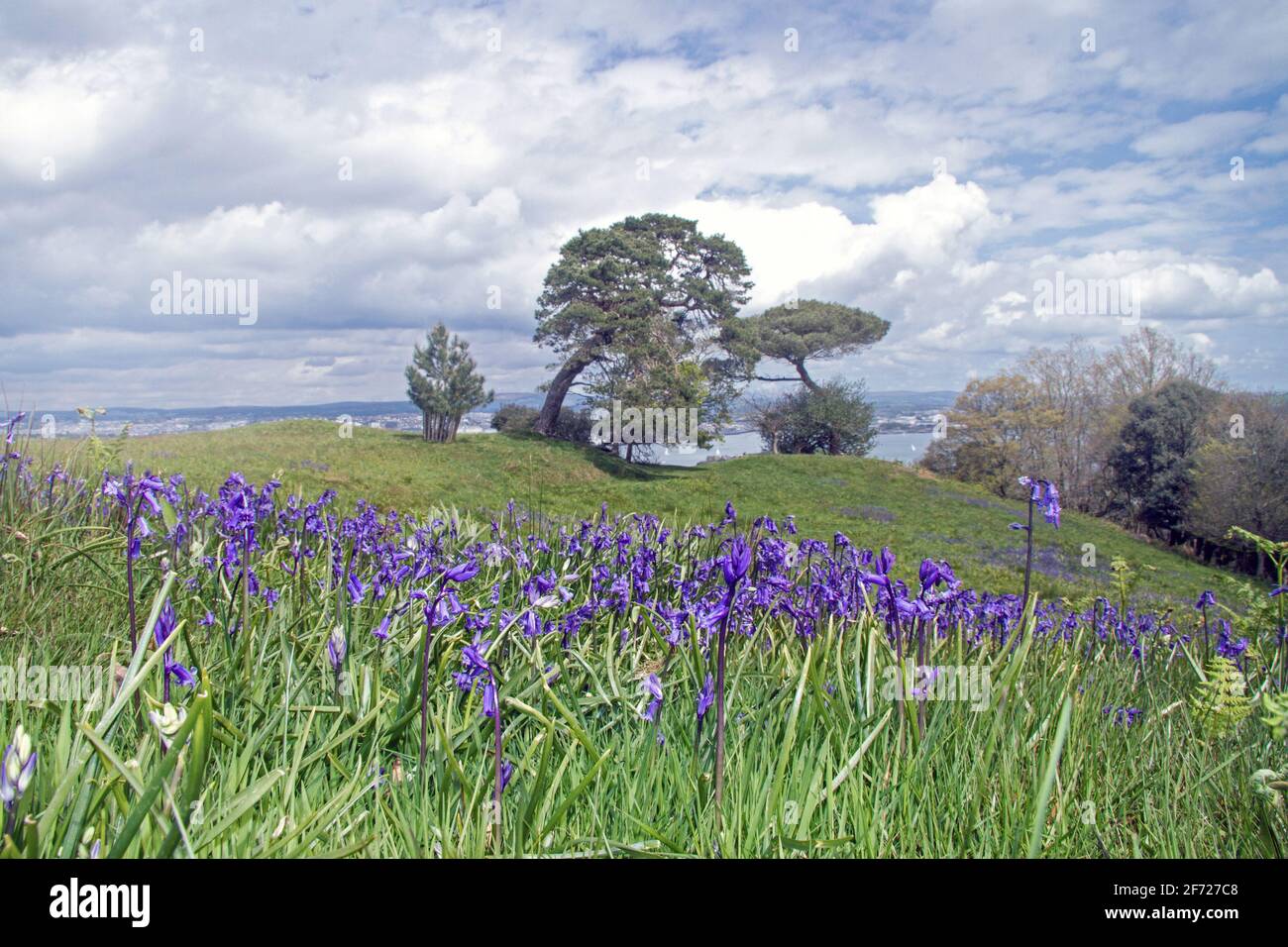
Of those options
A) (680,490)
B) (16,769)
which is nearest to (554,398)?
(680,490)

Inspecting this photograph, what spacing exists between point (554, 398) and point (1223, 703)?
70.5 feet

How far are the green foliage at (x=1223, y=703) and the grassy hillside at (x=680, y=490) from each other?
6.34 meters

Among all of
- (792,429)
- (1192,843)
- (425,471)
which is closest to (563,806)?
(1192,843)

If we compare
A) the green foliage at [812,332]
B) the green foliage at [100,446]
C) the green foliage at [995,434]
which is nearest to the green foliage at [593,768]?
the green foliage at [100,446]

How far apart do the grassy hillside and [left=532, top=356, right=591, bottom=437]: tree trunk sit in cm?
277

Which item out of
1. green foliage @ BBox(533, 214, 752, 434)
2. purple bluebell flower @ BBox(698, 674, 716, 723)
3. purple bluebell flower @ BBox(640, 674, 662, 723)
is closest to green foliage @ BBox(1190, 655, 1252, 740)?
purple bluebell flower @ BBox(698, 674, 716, 723)

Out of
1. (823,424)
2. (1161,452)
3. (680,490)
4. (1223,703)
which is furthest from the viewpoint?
(823,424)

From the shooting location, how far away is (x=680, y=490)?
1502cm

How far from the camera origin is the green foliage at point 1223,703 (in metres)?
2.72

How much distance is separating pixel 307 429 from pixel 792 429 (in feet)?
60.5

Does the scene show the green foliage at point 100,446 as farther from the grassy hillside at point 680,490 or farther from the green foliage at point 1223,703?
the green foliage at point 1223,703

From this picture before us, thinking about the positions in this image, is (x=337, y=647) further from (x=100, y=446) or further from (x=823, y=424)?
(x=823, y=424)

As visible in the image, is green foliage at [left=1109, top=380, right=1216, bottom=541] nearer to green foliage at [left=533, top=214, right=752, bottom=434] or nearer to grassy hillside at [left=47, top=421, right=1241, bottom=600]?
grassy hillside at [left=47, top=421, right=1241, bottom=600]

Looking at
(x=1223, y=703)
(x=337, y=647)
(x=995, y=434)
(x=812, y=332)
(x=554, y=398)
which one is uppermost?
(x=812, y=332)
